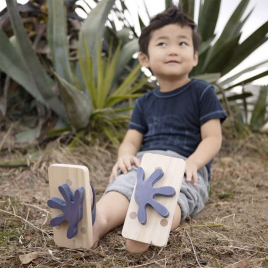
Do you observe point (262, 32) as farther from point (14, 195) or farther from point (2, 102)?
point (14, 195)

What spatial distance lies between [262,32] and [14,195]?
1891 millimetres

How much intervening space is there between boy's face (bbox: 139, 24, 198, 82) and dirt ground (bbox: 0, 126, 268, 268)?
0.53 metres

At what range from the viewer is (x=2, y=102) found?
6.84 feet

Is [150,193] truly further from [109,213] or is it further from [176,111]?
[176,111]

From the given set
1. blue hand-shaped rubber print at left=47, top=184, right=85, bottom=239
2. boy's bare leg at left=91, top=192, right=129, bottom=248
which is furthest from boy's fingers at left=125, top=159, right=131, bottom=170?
blue hand-shaped rubber print at left=47, top=184, right=85, bottom=239

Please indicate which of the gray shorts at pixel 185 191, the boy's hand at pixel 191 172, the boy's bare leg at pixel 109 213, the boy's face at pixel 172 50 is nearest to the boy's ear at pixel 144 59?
the boy's face at pixel 172 50

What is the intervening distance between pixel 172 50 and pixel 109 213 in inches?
25.7

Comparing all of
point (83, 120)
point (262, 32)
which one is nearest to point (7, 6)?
point (83, 120)

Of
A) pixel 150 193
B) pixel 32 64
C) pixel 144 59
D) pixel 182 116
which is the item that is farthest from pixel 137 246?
pixel 32 64

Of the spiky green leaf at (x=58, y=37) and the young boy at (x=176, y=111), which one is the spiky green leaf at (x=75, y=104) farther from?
the young boy at (x=176, y=111)

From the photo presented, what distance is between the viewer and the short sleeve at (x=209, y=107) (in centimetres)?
135

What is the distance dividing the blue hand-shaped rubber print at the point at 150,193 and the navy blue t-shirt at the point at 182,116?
0.46 metres

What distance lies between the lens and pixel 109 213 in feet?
3.43

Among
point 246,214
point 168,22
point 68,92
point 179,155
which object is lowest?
point 246,214
